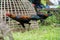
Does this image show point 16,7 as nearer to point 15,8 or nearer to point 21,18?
point 15,8

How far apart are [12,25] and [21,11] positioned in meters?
0.72

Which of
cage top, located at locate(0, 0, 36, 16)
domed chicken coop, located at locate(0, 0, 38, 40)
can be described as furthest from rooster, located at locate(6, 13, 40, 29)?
cage top, located at locate(0, 0, 36, 16)

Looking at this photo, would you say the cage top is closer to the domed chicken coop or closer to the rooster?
the domed chicken coop

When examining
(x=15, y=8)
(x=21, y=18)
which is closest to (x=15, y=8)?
(x=15, y=8)

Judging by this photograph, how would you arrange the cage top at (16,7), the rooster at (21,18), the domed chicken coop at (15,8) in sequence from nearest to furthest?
the rooster at (21,18), the domed chicken coop at (15,8), the cage top at (16,7)

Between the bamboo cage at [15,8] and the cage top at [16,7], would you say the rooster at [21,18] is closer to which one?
the bamboo cage at [15,8]

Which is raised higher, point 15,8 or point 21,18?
point 15,8

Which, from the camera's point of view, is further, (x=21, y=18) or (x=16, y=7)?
(x=16, y=7)

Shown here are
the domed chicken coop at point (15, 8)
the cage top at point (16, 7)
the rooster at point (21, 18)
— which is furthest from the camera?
the cage top at point (16, 7)

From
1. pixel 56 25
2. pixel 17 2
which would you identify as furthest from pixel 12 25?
pixel 56 25

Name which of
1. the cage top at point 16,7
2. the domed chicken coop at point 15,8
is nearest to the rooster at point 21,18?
the domed chicken coop at point 15,8

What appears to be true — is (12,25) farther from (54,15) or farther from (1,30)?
(1,30)

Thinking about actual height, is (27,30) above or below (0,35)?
below

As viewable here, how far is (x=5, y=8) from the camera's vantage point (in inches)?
393
